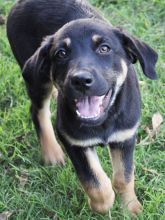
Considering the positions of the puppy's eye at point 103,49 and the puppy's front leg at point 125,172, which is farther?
the puppy's front leg at point 125,172

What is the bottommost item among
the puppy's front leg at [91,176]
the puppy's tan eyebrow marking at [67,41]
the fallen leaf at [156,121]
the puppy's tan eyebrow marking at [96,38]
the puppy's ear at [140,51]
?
the fallen leaf at [156,121]

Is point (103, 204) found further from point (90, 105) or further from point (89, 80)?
point (89, 80)

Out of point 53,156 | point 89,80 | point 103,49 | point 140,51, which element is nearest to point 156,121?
point 53,156

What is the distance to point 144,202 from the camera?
4523 mm

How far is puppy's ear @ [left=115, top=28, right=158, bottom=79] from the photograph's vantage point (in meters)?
3.97

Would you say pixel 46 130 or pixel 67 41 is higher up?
pixel 67 41

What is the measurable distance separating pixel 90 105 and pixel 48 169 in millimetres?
1219

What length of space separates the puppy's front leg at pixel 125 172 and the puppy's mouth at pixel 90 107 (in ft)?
1.53

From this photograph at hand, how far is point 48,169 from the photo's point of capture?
16.2 ft

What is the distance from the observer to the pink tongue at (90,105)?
3850 millimetres

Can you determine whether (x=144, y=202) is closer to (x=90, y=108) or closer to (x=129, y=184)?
(x=129, y=184)

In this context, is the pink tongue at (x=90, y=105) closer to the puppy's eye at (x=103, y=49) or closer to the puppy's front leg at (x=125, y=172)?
the puppy's eye at (x=103, y=49)

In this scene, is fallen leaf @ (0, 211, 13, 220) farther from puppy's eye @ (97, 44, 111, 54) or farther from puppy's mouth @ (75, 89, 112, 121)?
puppy's eye @ (97, 44, 111, 54)

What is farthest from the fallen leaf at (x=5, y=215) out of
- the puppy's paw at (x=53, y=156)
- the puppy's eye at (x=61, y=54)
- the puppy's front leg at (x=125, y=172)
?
the puppy's eye at (x=61, y=54)
